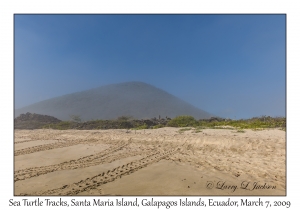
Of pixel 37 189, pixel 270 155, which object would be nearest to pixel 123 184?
pixel 37 189

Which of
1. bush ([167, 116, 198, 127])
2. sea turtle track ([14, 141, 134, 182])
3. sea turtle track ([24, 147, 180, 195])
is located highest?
bush ([167, 116, 198, 127])

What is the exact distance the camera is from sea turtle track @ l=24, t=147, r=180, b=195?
195 inches

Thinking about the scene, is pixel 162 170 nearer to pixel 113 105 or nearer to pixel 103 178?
pixel 103 178

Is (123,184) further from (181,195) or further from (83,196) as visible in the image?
(181,195)

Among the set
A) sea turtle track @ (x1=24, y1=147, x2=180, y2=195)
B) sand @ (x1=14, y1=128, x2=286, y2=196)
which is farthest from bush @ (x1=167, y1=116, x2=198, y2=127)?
sea turtle track @ (x1=24, y1=147, x2=180, y2=195)

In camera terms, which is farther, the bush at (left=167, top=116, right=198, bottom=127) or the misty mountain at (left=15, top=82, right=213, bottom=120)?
the misty mountain at (left=15, top=82, right=213, bottom=120)

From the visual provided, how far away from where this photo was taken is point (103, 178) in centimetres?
575

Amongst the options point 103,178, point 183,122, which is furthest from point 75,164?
point 183,122

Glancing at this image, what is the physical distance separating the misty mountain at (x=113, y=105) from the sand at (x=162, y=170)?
5166 cm

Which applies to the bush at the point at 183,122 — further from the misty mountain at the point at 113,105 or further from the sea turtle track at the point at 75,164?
the misty mountain at the point at 113,105

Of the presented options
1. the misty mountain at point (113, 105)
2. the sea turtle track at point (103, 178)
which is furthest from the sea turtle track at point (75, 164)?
the misty mountain at point (113, 105)

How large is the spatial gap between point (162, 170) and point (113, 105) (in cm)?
6659

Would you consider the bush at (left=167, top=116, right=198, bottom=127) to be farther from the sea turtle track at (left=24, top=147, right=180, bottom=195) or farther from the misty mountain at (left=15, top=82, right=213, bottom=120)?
the misty mountain at (left=15, top=82, right=213, bottom=120)

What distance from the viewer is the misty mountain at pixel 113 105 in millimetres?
66250
